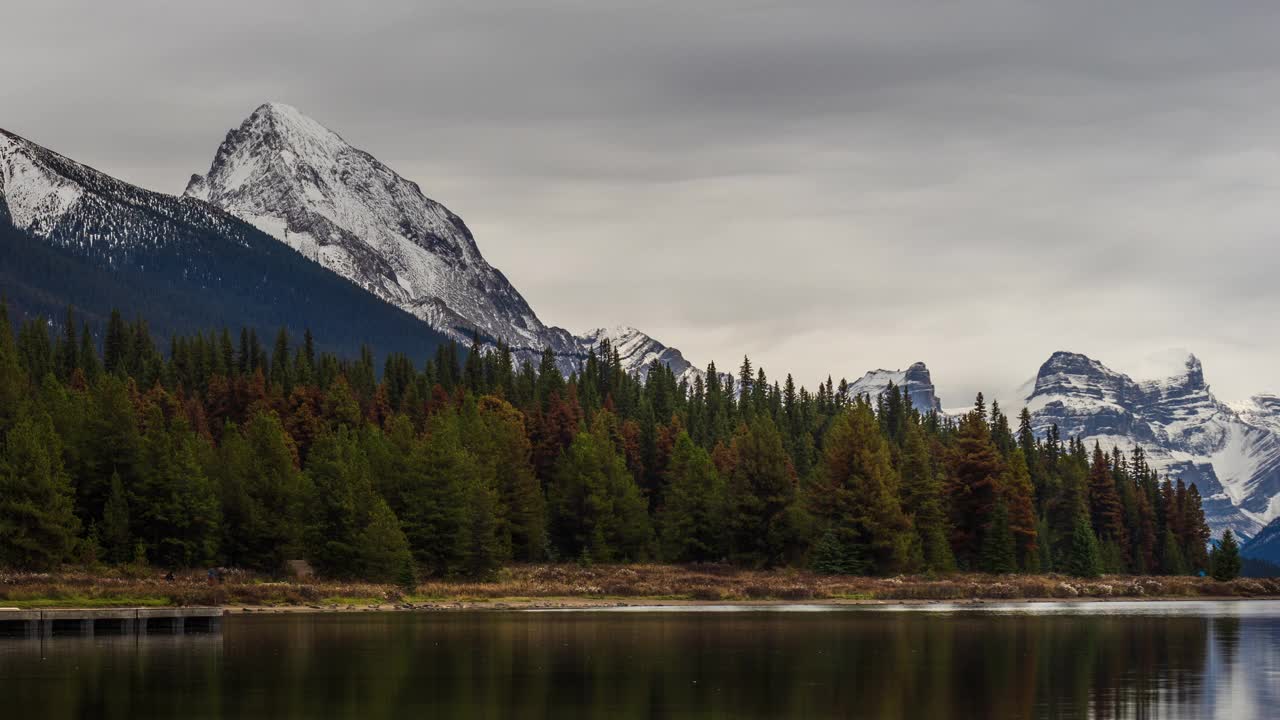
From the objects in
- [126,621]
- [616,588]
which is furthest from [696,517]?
[126,621]

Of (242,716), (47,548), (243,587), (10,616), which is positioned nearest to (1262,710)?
(242,716)

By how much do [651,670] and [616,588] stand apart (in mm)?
63871

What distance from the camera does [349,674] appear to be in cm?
5344

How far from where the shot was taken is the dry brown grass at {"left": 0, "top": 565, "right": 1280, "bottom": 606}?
296 ft

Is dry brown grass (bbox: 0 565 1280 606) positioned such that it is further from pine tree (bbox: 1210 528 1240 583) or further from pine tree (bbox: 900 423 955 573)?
pine tree (bbox: 1210 528 1240 583)

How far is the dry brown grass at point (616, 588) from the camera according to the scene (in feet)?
296

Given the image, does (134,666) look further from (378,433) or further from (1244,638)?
(378,433)

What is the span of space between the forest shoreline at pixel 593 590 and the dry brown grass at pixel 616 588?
0.08m

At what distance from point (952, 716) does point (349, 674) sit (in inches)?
824

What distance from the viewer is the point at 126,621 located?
75.0 meters

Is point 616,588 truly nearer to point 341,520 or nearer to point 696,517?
point 341,520

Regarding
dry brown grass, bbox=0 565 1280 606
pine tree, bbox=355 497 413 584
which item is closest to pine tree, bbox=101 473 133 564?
dry brown grass, bbox=0 565 1280 606

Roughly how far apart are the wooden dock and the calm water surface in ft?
4.96

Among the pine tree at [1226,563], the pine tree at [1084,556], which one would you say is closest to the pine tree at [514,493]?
the pine tree at [1084,556]
